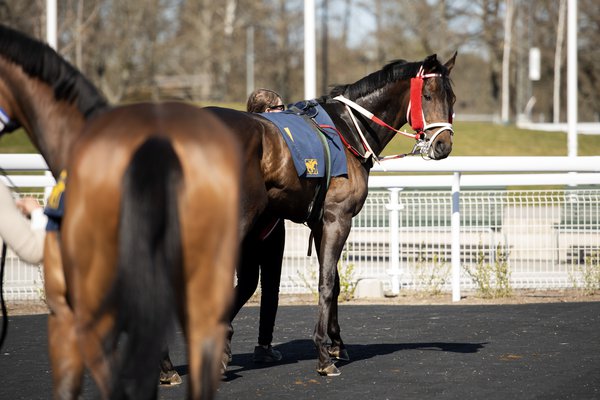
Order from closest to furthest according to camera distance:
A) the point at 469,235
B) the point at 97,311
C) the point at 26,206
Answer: the point at 97,311 < the point at 26,206 < the point at 469,235

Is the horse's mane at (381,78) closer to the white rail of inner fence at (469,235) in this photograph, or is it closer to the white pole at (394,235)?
the white rail of inner fence at (469,235)

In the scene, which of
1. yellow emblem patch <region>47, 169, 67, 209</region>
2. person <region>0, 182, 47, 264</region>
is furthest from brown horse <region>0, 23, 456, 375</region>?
yellow emblem patch <region>47, 169, 67, 209</region>

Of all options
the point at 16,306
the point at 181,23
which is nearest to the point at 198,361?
the point at 16,306

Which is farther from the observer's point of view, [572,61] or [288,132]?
[572,61]

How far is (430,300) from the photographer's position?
1002 centimetres

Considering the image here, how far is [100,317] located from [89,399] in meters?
2.38

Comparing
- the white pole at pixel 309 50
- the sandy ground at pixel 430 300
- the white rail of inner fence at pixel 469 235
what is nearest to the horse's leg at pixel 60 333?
A: the sandy ground at pixel 430 300

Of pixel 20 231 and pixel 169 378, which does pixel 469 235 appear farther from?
pixel 20 231

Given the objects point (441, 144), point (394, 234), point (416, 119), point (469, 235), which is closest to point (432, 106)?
point (416, 119)

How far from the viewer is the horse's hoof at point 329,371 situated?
6180 millimetres

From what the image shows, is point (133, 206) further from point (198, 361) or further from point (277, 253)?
point (277, 253)

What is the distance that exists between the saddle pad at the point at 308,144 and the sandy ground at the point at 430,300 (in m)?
3.60

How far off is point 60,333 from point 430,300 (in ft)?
22.3

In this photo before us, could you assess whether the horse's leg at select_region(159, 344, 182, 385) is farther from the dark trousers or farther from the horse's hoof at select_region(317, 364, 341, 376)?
the horse's hoof at select_region(317, 364, 341, 376)
